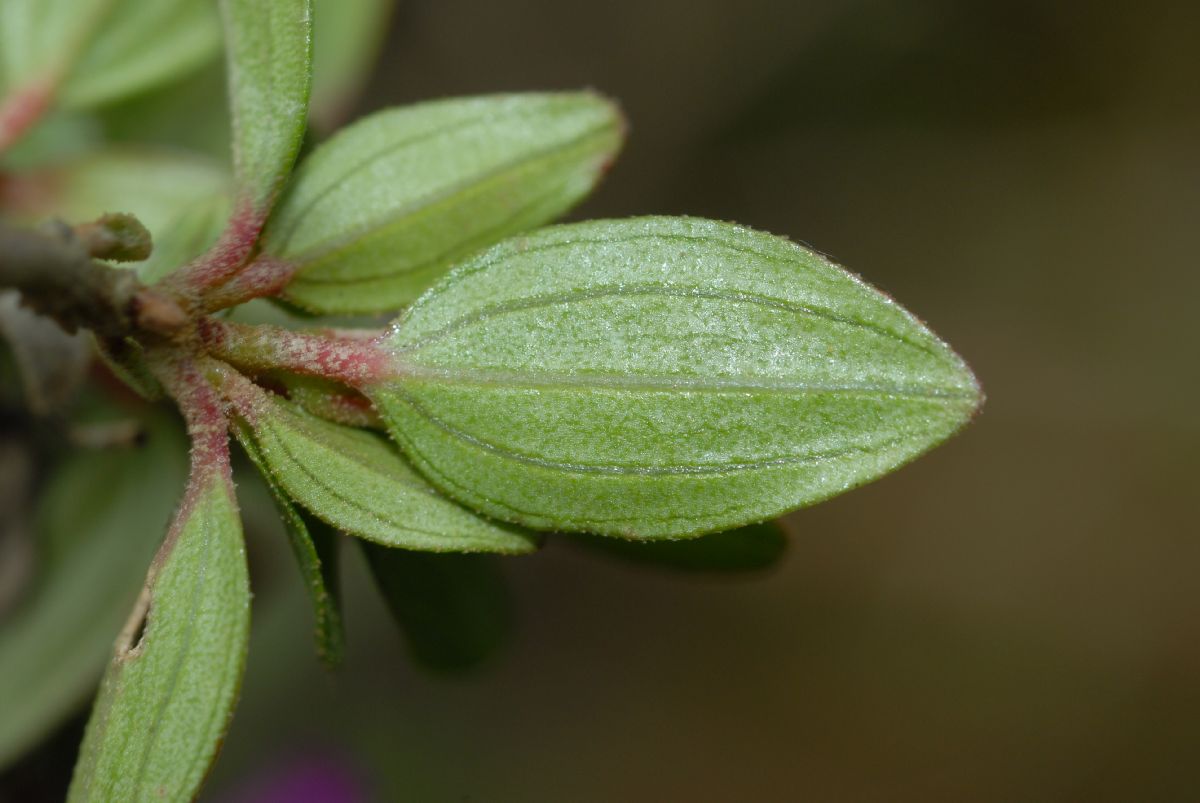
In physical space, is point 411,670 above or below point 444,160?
below

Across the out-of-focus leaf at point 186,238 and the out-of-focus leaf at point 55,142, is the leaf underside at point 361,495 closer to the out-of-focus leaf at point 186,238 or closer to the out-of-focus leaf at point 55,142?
the out-of-focus leaf at point 186,238

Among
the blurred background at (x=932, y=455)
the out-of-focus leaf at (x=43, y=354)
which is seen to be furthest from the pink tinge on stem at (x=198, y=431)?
the blurred background at (x=932, y=455)

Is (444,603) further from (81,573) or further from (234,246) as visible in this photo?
(81,573)

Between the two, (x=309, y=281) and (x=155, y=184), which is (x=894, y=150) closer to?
(x=155, y=184)

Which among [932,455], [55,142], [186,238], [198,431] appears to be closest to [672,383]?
[198,431]

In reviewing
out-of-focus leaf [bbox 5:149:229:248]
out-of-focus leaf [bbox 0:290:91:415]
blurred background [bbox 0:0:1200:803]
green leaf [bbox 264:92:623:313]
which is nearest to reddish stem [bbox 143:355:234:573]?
green leaf [bbox 264:92:623:313]

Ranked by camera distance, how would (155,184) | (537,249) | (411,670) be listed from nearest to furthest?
(537,249), (155,184), (411,670)

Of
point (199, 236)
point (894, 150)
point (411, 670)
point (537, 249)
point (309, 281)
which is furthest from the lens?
point (894, 150)

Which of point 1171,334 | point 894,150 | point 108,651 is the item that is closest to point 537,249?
point 108,651
